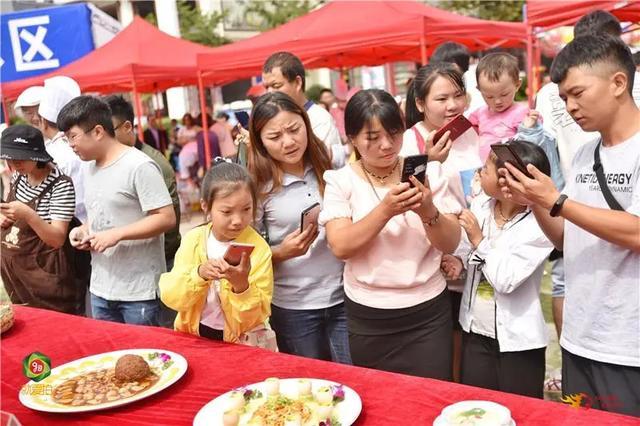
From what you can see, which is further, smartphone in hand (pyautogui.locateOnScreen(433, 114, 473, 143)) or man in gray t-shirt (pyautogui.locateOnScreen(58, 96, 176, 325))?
man in gray t-shirt (pyautogui.locateOnScreen(58, 96, 176, 325))

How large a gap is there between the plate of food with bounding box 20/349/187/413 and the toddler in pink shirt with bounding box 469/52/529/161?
1.86 m

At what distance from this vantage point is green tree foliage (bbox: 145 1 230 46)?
19.0 metres

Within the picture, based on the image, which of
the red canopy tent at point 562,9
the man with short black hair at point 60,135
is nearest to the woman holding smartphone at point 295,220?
the man with short black hair at point 60,135

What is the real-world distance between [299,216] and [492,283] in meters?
0.70

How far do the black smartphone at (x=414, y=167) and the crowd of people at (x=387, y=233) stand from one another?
24 mm

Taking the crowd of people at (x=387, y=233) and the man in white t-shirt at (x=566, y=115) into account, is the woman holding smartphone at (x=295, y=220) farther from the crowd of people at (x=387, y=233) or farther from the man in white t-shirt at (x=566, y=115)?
the man in white t-shirt at (x=566, y=115)

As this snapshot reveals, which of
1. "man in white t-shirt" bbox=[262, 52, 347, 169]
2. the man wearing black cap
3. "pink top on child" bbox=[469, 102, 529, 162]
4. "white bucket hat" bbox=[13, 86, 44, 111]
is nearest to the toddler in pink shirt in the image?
"pink top on child" bbox=[469, 102, 529, 162]

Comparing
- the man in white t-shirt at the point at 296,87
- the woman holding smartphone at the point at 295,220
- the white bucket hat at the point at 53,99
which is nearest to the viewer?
the woman holding smartphone at the point at 295,220

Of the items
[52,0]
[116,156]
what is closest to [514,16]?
[52,0]

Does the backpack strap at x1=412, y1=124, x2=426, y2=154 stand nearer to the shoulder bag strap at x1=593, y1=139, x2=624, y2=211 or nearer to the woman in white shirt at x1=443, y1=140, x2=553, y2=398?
the woman in white shirt at x1=443, y1=140, x2=553, y2=398

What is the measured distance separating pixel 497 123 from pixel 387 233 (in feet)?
4.86

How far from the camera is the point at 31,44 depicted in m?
7.56

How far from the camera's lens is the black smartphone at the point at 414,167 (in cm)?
155

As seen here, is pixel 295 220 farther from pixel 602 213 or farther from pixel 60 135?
pixel 60 135
